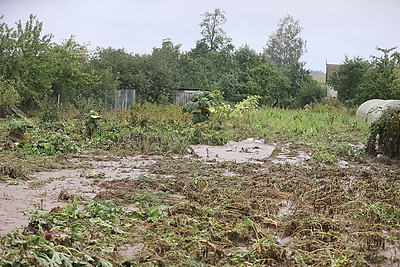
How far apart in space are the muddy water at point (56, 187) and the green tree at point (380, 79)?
75.2 ft

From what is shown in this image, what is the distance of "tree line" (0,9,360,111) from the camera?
20688 mm

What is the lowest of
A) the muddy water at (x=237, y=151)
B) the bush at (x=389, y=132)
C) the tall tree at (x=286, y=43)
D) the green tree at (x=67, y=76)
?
the muddy water at (x=237, y=151)

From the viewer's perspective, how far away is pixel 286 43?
180ft

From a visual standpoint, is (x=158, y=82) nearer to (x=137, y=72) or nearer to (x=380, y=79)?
(x=137, y=72)

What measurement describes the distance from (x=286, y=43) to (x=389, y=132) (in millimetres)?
45559

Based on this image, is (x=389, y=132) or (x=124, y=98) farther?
(x=124, y=98)

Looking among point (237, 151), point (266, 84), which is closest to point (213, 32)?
point (266, 84)

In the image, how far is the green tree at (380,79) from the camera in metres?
29.5

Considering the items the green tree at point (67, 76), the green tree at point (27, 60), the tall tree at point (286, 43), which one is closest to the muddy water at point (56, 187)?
the green tree at point (27, 60)

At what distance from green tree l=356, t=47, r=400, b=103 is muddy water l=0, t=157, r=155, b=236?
2293 centimetres

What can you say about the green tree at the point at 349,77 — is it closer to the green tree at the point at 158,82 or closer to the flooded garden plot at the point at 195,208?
the green tree at the point at 158,82

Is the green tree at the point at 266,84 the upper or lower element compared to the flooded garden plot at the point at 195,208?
upper

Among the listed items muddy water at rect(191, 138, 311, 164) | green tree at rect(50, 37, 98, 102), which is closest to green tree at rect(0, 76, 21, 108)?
green tree at rect(50, 37, 98, 102)

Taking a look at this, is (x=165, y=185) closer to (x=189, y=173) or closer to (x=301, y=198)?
(x=189, y=173)
